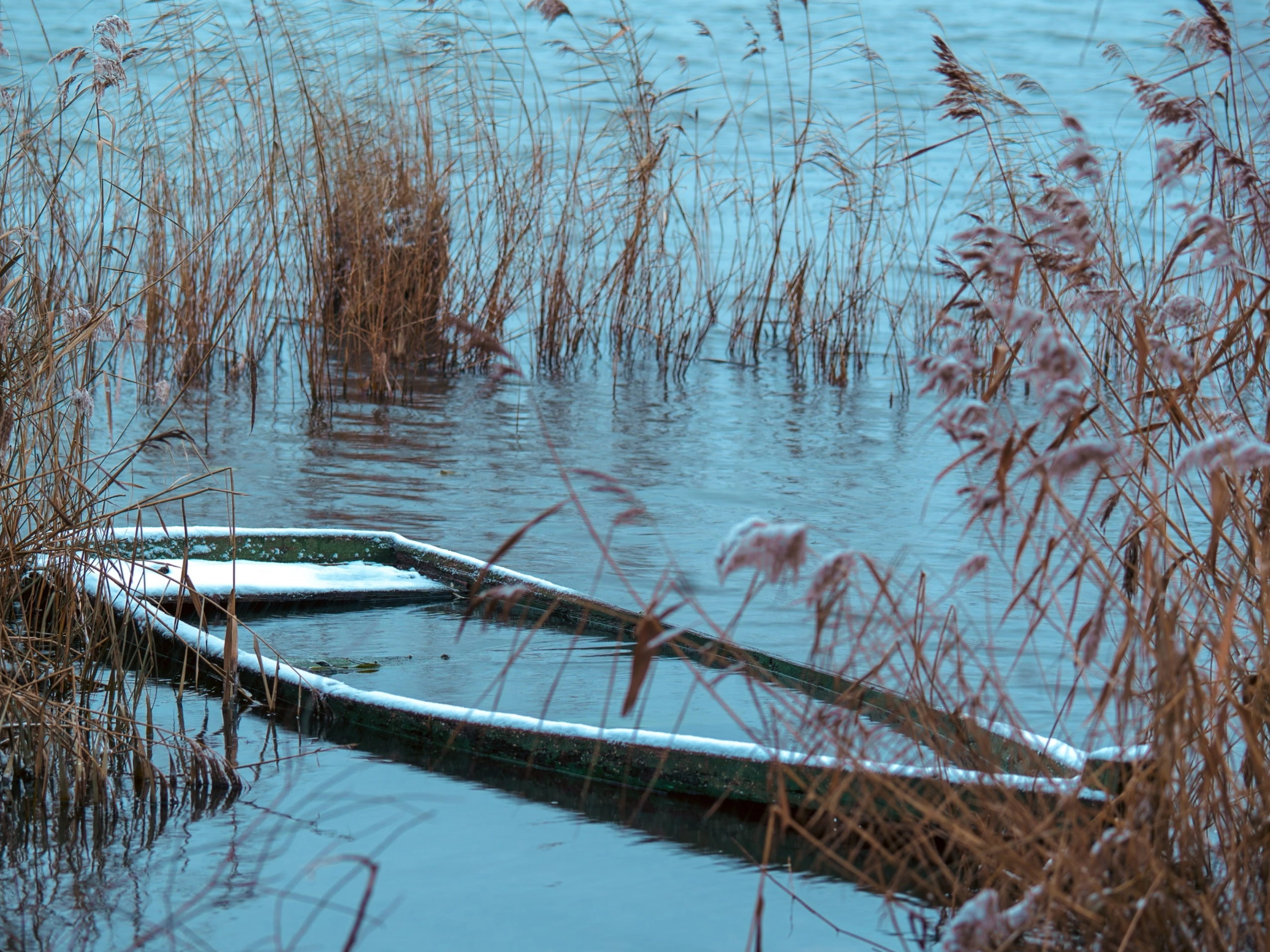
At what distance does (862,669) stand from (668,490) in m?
2.56

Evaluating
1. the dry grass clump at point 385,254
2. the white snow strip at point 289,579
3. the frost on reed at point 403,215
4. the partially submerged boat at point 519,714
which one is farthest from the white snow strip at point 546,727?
the dry grass clump at point 385,254

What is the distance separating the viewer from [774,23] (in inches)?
285

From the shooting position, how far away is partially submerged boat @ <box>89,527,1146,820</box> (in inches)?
74.3

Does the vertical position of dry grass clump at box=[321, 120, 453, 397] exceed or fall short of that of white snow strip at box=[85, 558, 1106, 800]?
it exceeds it

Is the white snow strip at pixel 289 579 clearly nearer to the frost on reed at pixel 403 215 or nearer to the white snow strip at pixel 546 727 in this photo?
the white snow strip at pixel 546 727

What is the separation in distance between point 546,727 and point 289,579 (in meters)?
1.38

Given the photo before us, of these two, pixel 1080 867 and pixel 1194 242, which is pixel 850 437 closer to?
pixel 1194 242

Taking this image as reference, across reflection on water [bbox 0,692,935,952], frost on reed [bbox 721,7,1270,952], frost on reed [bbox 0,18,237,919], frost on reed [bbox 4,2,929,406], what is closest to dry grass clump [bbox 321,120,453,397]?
frost on reed [bbox 4,2,929,406]

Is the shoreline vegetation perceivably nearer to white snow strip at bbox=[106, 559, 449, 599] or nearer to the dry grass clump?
the dry grass clump

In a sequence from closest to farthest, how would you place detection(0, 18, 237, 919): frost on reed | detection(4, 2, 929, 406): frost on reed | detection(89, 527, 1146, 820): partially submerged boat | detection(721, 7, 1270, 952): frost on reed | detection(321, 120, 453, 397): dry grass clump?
1. detection(721, 7, 1270, 952): frost on reed
2. detection(89, 527, 1146, 820): partially submerged boat
3. detection(0, 18, 237, 919): frost on reed
4. detection(4, 2, 929, 406): frost on reed
5. detection(321, 120, 453, 397): dry grass clump

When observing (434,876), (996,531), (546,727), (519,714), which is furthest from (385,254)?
(434,876)

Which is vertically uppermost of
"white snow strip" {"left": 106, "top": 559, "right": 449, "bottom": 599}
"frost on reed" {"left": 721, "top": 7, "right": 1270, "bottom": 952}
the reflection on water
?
"frost on reed" {"left": 721, "top": 7, "right": 1270, "bottom": 952}

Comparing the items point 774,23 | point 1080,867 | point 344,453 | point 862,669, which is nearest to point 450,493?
point 344,453

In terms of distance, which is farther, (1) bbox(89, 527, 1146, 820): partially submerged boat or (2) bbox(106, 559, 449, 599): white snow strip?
(2) bbox(106, 559, 449, 599): white snow strip
